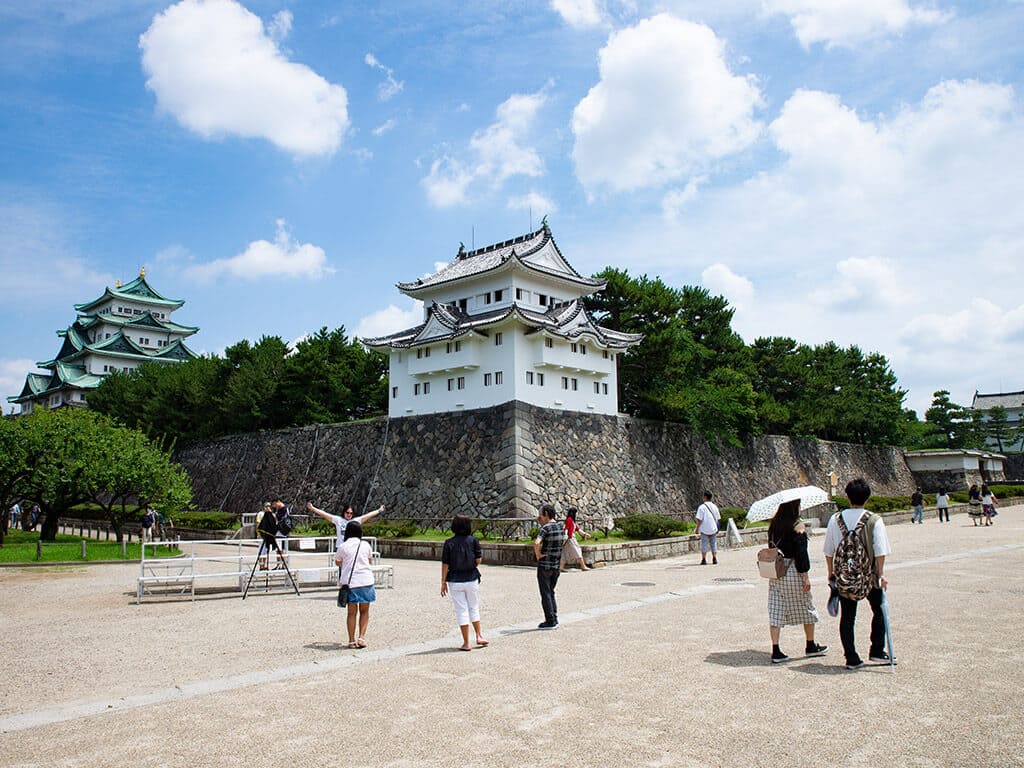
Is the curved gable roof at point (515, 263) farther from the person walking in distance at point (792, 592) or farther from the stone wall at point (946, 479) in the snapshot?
the stone wall at point (946, 479)

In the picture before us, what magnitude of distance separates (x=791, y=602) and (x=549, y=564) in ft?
11.4

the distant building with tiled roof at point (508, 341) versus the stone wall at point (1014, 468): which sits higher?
the distant building with tiled roof at point (508, 341)

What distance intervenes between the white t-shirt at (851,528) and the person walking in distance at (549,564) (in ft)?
12.1

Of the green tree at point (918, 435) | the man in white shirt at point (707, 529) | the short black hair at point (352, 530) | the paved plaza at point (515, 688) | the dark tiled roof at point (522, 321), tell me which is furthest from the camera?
the green tree at point (918, 435)

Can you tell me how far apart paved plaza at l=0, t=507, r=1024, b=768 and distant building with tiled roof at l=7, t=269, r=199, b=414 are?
60533mm

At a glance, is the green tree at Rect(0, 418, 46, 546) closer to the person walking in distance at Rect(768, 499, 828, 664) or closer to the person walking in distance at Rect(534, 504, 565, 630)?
the person walking in distance at Rect(534, 504, 565, 630)

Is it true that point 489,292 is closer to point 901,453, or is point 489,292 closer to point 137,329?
point 901,453

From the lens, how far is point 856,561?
22.1 feet

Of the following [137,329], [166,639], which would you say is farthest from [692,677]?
[137,329]

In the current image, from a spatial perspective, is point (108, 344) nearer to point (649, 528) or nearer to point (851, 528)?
point (649, 528)

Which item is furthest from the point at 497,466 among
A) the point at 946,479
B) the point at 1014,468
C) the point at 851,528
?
the point at 1014,468

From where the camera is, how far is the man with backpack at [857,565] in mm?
6645

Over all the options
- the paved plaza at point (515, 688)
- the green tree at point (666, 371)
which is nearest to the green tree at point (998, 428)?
the green tree at point (666, 371)

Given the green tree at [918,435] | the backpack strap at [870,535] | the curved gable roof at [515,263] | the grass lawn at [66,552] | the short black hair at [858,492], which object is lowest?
the grass lawn at [66,552]
